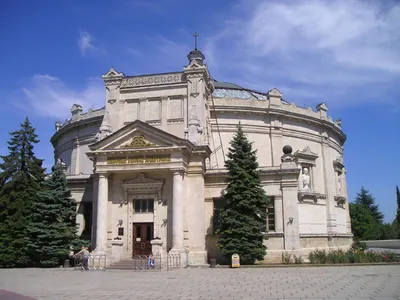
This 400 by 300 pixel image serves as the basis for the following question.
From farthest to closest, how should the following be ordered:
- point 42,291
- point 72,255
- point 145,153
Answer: point 72,255
point 145,153
point 42,291

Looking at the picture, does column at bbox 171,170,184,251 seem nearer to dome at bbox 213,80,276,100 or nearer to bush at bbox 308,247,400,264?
bush at bbox 308,247,400,264

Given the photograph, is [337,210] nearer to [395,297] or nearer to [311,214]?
[311,214]

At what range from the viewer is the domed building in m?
27.2

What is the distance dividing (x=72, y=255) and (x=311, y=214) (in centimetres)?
2006

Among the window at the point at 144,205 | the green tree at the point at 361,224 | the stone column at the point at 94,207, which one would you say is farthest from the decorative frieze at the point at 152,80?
the green tree at the point at 361,224

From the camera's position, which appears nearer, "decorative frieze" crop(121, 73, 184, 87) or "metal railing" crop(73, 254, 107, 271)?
"metal railing" crop(73, 254, 107, 271)

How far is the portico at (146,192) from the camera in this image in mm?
27000

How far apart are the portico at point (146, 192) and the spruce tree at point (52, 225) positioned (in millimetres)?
2318

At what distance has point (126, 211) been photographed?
28.5 meters

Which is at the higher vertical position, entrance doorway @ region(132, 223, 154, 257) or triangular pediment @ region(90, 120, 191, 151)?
triangular pediment @ region(90, 120, 191, 151)

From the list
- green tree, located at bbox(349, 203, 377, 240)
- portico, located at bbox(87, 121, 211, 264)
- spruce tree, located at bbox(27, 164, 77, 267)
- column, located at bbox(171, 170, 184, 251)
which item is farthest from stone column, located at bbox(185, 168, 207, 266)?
green tree, located at bbox(349, 203, 377, 240)

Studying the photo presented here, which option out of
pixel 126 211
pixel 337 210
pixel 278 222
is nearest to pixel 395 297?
pixel 278 222

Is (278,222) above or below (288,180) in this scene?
below

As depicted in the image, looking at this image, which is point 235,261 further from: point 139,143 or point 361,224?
point 361,224
